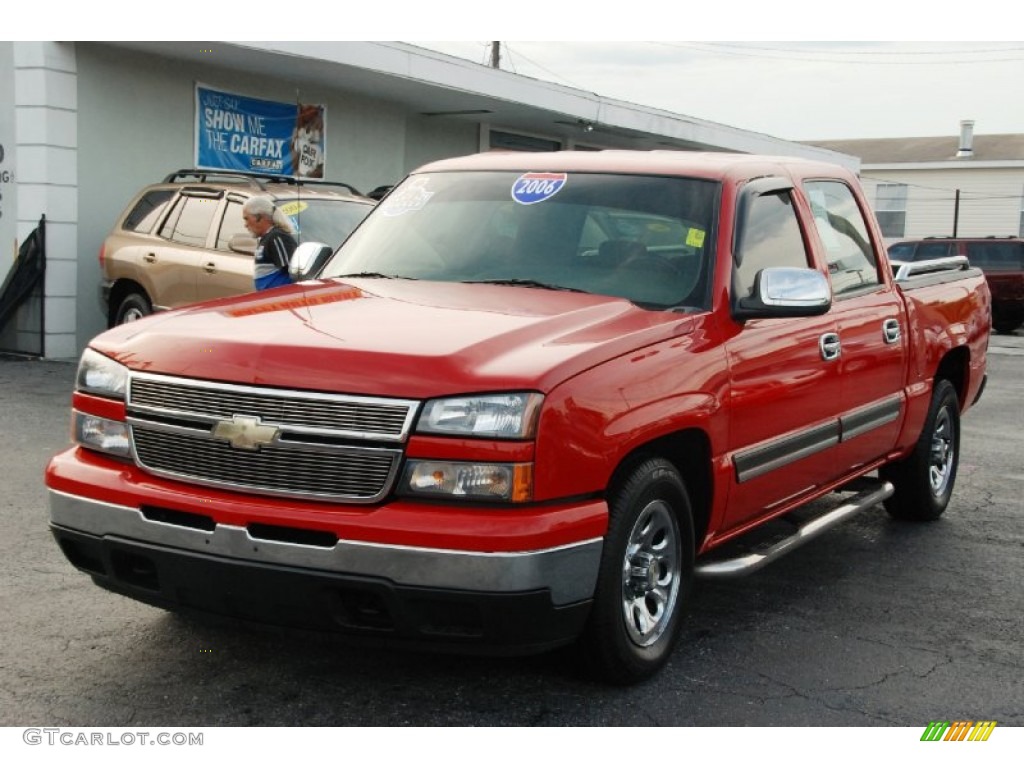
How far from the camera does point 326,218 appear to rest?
460 inches

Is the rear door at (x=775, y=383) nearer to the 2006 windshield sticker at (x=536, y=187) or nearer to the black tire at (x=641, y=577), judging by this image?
the black tire at (x=641, y=577)

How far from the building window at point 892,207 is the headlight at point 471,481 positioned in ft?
135

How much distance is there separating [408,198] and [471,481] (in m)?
2.28

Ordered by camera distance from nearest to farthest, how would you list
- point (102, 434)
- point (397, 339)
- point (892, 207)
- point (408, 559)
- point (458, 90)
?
point (408, 559)
point (397, 339)
point (102, 434)
point (458, 90)
point (892, 207)

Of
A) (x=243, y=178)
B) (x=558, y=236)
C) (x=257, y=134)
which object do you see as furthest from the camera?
(x=257, y=134)

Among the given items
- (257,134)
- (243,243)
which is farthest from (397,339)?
(257,134)

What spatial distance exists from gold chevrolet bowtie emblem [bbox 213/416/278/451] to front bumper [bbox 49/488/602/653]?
0.24 meters

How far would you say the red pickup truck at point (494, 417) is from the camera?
3.70m

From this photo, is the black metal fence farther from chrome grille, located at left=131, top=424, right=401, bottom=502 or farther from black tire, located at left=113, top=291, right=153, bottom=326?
chrome grille, located at left=131, top=424, right=401, bottom=502

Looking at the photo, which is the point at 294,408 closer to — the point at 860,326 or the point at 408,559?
the point at 408,559

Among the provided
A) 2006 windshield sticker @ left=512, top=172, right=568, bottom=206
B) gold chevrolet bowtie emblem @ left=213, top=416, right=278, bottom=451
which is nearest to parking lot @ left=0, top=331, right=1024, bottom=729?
gold chevrolet bowtie emblem @ left=213, top=416, right=278, bottom=451

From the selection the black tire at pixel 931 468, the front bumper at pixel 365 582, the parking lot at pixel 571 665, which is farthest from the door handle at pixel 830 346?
the front bumper at pixel 365 582

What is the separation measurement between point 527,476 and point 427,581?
0.41m

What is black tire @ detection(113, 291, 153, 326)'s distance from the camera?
12.3 metres
